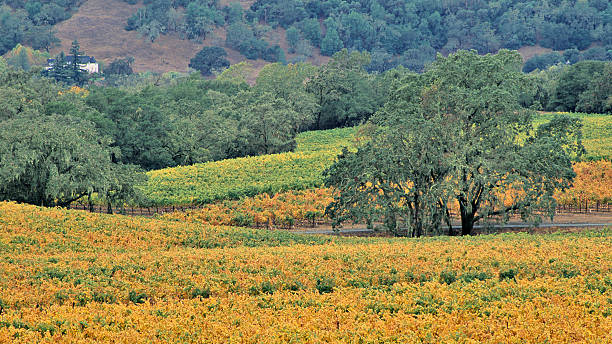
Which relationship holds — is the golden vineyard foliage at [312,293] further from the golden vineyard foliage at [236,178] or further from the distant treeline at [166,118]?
the golden vineyard foliage at [236,178]

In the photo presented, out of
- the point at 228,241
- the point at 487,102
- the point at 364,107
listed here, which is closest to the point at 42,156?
the point at 228,241

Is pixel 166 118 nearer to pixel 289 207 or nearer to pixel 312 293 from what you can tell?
pixel 289 207

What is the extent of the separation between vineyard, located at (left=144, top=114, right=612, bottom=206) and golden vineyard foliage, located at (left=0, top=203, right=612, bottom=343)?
3101 centimetres

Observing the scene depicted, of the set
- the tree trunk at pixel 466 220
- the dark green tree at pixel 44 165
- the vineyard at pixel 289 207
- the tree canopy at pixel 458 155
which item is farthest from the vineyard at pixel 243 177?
the tree trunk at pixel 466 220

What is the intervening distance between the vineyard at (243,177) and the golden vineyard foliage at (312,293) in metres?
31.0

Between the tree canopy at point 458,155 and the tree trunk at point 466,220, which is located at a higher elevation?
the tree canopy at point 458,155

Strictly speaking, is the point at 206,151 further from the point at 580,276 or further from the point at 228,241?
the point at 580,276

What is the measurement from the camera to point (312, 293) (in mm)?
21047

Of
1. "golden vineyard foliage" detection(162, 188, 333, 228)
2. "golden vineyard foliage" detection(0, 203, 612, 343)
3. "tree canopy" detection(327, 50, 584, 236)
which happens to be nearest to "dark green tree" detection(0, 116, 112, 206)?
"golden vineyard foliage" detection(162, 188, 333, 228)

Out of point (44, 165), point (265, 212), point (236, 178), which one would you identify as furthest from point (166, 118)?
point (44, 165)

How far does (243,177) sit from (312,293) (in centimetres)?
5022

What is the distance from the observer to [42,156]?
49.3 metres

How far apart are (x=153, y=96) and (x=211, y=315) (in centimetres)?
8962

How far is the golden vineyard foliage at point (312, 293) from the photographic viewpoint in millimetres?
16766
